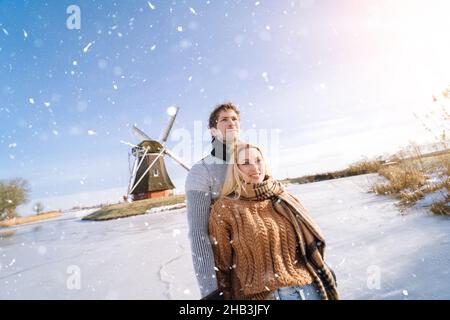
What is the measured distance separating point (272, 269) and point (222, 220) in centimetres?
36

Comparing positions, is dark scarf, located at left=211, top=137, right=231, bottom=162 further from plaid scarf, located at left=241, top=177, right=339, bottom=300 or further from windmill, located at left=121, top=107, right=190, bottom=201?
windmill, located at left=121, top=107, right=190, bottom=201

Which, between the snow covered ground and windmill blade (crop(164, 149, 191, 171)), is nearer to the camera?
the snow covered ground

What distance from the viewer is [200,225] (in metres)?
1.59

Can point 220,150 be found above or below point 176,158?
below

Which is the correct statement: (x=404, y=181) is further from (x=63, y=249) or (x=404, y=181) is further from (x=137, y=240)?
(x=63, y=249)

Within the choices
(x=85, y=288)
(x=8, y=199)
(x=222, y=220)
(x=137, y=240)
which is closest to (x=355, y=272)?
(x=222, y=220)

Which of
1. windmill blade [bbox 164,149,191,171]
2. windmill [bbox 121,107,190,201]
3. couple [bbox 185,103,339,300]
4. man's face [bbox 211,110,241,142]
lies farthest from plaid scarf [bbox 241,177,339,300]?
windmill [bbox 121,107,190,201]

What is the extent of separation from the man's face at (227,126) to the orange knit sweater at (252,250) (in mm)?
557

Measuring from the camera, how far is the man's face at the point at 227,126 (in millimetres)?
2000

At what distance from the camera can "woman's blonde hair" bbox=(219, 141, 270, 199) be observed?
5.39 feet

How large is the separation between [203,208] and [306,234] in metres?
0.61

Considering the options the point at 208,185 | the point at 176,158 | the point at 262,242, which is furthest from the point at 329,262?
the point at 176,158

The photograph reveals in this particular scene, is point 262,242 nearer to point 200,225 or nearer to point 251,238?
point 251,238

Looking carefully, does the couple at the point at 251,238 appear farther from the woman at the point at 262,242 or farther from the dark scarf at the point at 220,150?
the dark scarf at the point at 220,150
